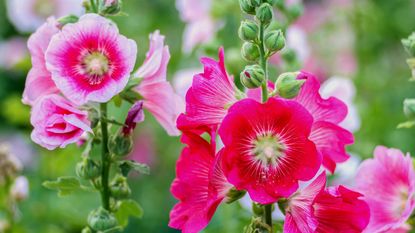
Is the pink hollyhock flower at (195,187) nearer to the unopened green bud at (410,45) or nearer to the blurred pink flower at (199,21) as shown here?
the unopened green bud at (410,45)

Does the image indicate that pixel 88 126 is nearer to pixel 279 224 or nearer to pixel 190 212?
pixel 190 212

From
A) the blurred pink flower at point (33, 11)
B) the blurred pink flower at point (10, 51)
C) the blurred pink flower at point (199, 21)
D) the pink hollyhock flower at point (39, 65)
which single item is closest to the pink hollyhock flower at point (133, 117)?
the pink hollyhock flower at point (39, 65)

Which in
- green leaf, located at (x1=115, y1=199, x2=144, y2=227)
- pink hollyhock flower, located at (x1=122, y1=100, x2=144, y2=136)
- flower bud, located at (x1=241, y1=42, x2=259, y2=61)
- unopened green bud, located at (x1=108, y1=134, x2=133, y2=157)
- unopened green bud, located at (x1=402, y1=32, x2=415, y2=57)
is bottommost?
green leaf, located at (x1=115, y1=199, x2=144, y2=227)

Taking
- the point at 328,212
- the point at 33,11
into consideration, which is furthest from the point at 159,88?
the point at 33,11

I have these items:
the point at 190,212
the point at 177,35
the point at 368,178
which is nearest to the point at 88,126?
the point at 190,212

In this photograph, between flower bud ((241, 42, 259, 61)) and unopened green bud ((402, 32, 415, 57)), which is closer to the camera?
flower bud ((241, 42, 259, 61))

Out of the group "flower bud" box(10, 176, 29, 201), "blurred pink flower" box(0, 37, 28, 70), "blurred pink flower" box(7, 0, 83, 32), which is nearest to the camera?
"flower bud" box(10, 176, 29, 201)

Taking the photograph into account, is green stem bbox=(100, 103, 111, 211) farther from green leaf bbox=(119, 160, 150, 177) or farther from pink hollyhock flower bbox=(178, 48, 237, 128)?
pink hollyhock flower bbox=(178, 48, 237, 128)

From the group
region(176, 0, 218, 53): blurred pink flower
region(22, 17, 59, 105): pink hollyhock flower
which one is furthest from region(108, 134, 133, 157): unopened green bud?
region(176, 0, 218, 53): blurred pink flower
